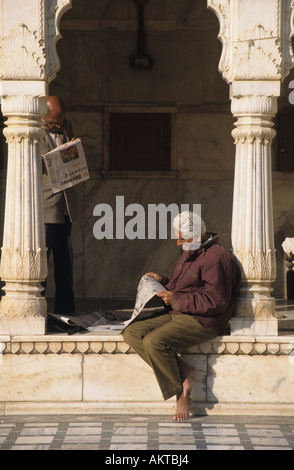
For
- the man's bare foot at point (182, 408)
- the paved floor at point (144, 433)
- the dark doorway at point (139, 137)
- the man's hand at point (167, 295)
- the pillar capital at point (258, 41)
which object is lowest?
the paved floor at point (144, 433)

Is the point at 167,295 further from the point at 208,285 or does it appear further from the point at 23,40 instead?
the point at 23,40

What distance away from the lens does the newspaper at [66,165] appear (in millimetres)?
8070

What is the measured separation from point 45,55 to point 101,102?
2777 millimetres

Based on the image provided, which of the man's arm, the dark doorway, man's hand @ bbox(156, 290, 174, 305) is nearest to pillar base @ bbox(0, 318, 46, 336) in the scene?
man's hand @ bbox(156, 290, 174, 305)

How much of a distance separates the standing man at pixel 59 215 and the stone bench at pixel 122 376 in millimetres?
1167

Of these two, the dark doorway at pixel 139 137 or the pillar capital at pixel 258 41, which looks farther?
the dark doorway at pixel 139 137

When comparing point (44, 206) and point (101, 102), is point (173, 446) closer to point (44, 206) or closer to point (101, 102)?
point (44, 206)

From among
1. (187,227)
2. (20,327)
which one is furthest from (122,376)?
(187,227)

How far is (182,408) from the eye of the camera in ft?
23.9

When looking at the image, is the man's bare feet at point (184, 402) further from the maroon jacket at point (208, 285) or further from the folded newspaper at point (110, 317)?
the folded newspaper at point (110, 317)

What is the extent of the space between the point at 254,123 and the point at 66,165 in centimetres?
161

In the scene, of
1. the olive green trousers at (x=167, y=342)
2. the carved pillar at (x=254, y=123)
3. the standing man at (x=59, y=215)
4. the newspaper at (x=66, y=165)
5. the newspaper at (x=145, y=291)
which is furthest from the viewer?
the standing man at (x=59, y=215)

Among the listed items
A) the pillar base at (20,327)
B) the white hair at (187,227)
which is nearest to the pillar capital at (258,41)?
the white hair at (187,227)

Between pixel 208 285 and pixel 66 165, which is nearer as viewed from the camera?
pixel 208 285
